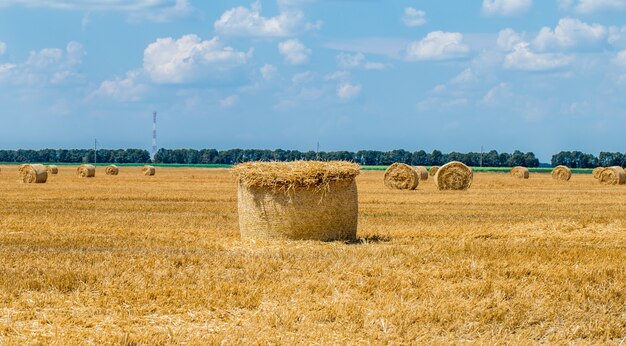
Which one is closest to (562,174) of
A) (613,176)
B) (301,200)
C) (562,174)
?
(562,174)

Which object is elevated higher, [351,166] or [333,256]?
[351,166]

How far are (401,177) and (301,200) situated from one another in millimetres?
Result: 23657

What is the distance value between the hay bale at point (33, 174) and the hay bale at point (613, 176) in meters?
29.7

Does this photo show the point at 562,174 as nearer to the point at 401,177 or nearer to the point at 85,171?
the point at 401,177

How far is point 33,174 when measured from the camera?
136 feet

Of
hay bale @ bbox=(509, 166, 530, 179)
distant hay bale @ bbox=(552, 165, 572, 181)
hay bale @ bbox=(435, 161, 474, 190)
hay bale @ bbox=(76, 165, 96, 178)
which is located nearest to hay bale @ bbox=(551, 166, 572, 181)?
distant hay bale @ bbox=(552, 165, 572, 181)

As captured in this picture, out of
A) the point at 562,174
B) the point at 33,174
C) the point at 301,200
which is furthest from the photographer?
the point at 562,174

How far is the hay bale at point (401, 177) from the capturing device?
119 ft

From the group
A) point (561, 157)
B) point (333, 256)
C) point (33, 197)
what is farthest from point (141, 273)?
point (561, 157)

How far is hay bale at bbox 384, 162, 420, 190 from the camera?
1426 inches

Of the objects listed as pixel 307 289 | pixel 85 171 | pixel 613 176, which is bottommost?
pixel 307 289

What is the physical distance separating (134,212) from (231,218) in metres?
3.31

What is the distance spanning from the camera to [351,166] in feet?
44.9

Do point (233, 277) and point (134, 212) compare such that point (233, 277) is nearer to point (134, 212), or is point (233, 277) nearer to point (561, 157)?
point (134, 212)
